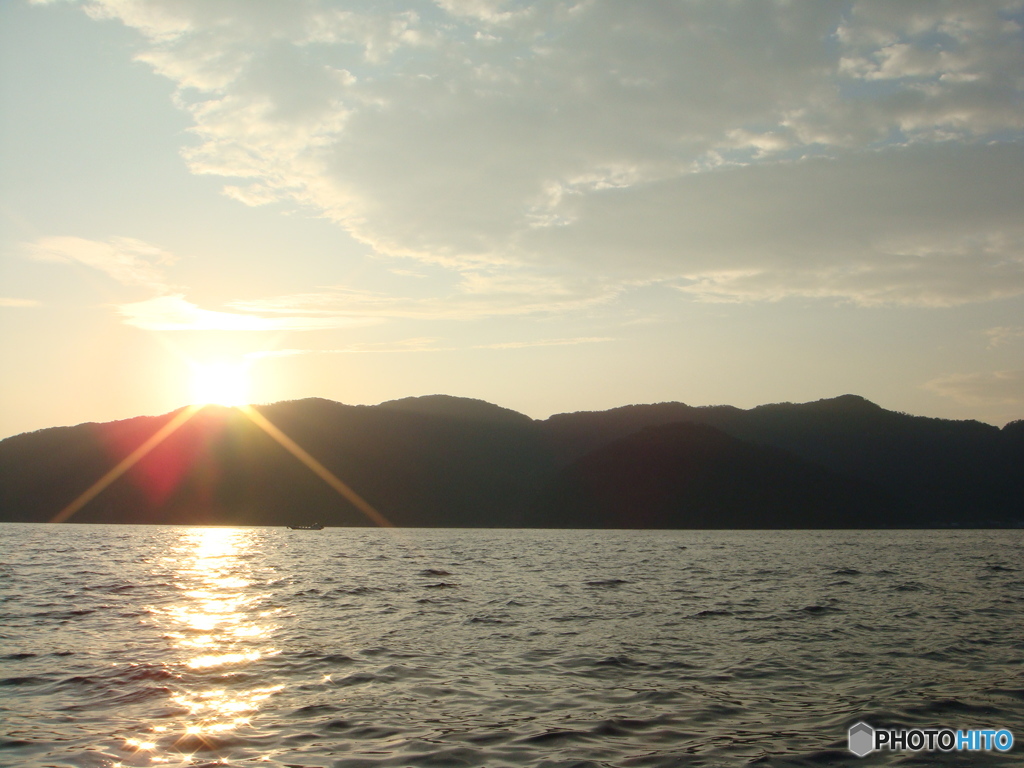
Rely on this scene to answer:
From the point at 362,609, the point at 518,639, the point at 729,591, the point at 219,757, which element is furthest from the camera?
the point at 729,591

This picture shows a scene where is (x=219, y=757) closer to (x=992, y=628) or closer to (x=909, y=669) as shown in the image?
(x=909, y=669)

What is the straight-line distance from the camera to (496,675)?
22219 millimetres

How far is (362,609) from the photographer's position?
3688cm

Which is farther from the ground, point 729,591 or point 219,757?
point 219,757

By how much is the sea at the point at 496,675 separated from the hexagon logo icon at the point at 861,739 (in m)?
0.26

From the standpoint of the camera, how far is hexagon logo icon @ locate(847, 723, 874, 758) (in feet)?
50.8

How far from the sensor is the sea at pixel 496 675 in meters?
15.5

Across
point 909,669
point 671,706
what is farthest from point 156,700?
point 909,669

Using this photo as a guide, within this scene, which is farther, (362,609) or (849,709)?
(362,609)

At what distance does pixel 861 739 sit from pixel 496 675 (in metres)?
9.96

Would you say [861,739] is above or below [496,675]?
above

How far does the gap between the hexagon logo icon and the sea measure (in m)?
0.26

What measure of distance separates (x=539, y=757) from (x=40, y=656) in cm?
1845

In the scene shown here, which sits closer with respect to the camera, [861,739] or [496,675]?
[861,739]
